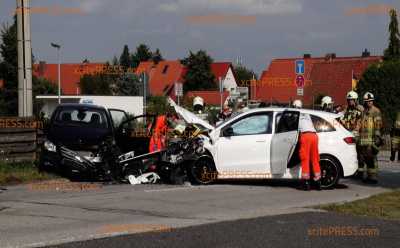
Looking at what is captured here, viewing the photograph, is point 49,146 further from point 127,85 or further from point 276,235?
point 127,85

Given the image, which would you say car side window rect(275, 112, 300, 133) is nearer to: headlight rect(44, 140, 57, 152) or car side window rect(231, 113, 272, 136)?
car side window rect(231, 113, 272, 136)

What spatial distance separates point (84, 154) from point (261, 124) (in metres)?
3.93

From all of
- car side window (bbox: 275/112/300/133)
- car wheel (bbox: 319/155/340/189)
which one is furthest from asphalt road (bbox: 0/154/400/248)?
car side window (bbox: 275/112/300/133)

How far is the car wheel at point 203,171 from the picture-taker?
13.9 m

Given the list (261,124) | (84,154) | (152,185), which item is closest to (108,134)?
(84,154)

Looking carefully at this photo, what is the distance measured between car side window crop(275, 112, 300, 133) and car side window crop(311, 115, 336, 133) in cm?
38

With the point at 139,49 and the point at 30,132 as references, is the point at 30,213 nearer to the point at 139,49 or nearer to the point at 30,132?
the point at 30,132

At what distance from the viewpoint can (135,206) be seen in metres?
10.9

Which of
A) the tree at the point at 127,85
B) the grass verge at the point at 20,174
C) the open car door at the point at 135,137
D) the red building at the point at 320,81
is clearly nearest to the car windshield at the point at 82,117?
the open car door at the point at 135,137

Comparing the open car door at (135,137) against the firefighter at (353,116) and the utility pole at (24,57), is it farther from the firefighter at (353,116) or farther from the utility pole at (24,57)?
the firefighter at (353,116)

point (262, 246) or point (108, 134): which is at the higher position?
point (108, 134)

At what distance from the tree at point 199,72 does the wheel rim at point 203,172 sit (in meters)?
79.8

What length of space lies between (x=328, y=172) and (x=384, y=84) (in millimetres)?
31267

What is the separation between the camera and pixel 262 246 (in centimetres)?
757
